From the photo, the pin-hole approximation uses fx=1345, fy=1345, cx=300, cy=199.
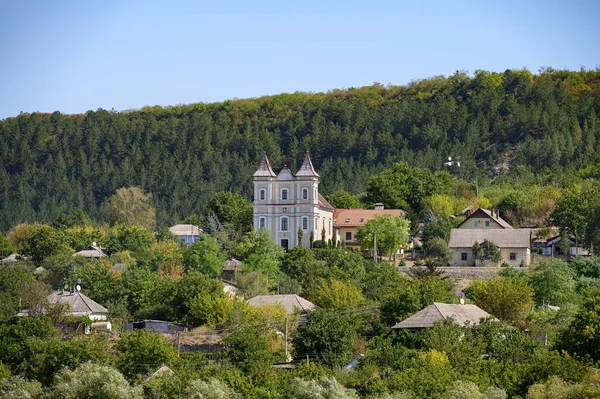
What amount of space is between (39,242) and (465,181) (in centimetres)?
3344

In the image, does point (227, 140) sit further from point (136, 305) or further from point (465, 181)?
point (136, 305)

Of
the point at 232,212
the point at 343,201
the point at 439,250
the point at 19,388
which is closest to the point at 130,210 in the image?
the point at 232,212

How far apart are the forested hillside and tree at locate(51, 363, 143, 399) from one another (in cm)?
5739

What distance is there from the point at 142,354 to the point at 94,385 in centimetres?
611

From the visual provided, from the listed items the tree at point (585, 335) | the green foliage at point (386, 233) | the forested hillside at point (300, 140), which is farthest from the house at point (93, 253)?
the tree at point (585, 335)

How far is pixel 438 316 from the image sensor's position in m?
61.0

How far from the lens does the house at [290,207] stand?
8719cm

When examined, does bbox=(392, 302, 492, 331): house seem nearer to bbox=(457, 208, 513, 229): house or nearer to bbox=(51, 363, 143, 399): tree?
bbox=(51, 363, 143, 399): tree

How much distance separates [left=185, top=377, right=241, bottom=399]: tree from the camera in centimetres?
5047

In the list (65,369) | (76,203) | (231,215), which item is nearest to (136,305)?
(65,369)

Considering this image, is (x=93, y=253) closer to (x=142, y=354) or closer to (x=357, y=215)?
(x=357, y=215)

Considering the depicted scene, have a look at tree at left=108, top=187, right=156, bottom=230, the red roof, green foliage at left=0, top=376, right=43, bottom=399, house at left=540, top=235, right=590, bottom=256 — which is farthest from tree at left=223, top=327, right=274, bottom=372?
tree at left=108, top=187, right=156, bottom=230

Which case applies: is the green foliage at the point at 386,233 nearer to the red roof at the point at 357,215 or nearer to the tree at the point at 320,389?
the red roof at the point at 357,215

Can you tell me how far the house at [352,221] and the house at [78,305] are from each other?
2207 cm
